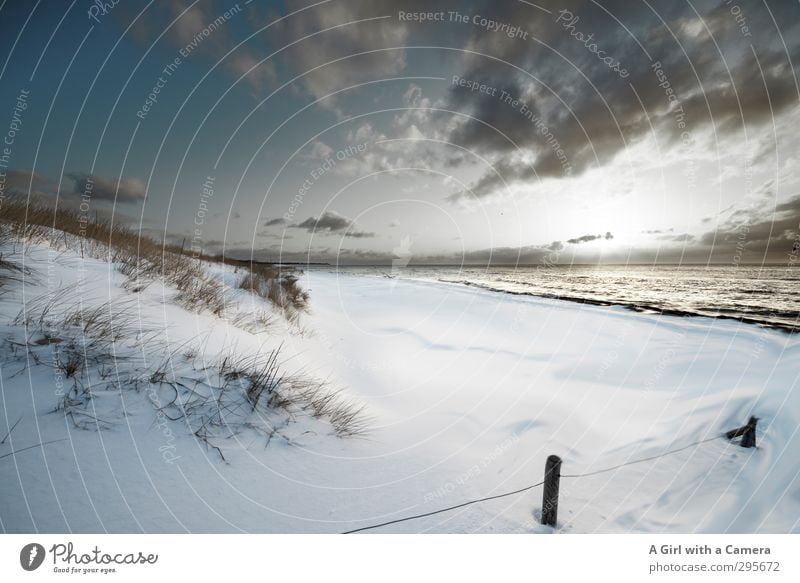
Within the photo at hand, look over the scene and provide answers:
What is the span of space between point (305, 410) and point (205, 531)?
1994mm

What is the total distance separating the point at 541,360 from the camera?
11648mm

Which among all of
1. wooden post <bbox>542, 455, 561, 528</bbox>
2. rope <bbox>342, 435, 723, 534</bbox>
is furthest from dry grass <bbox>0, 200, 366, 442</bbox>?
wooden post <bbox>542, 455, 561, 528</bbox>

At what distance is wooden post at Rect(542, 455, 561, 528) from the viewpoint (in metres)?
3.67

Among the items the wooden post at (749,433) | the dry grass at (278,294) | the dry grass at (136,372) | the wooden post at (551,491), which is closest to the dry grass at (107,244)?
the dry grass at (136,372)

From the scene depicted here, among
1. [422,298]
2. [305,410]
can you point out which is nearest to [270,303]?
[305,410]

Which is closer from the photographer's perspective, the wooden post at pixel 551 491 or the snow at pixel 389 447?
the snow at pixel 389 447

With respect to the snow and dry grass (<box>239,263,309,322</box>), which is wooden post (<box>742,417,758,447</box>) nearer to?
the snow

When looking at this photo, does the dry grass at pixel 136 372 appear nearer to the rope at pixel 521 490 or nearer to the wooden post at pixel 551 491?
the rope at pixel 521 490
